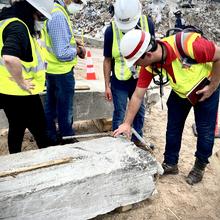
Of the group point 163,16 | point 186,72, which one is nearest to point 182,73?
point 186,72

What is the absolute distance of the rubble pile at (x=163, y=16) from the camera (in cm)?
1239

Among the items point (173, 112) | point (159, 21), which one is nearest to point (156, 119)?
point (173, 112)

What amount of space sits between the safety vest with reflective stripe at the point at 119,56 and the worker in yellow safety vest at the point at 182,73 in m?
0.48

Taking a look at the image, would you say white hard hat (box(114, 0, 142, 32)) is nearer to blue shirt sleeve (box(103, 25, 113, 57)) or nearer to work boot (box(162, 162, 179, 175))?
blue shirt sleeve (box(103, 25, 113, 57))

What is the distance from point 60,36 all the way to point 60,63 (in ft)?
1.08

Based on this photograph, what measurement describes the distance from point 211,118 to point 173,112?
39cm

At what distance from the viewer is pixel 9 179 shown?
2.56 meters

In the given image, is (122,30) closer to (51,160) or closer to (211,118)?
(211,118)

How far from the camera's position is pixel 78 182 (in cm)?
260

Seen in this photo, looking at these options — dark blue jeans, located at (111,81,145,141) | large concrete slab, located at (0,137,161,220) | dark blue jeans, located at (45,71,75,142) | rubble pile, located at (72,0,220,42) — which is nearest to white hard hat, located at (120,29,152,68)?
large concrete slab, located at (0,137,161,220)

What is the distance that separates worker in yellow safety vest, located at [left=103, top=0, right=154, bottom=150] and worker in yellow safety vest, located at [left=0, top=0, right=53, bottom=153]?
0.83 meters

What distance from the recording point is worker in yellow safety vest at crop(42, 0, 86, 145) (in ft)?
11.2

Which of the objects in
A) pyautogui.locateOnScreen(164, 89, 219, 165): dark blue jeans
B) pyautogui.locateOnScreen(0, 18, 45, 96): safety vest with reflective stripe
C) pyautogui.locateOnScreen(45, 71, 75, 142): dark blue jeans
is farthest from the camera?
pyautogui.locateOnScreen(45, 71, 75, 142): dark blue jeans

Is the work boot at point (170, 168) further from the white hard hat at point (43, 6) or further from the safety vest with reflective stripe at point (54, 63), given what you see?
the white hard hat at point (43, 6)
